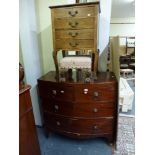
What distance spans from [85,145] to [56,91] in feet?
2.58

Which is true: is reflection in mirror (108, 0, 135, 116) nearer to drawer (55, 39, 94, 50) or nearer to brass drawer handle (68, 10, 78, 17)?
drawer (55, 39, 94, 50)

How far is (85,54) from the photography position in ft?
6.35

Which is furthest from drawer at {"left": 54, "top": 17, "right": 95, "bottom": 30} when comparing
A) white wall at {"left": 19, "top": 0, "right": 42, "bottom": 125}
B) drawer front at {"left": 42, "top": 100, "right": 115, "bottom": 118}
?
drawer front at {"left": 42, "top": 100, "right": 115, "bottom": 118}

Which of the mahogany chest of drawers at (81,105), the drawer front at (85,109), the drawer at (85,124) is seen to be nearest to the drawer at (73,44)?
the mahogany chest of drawers at (81,105)

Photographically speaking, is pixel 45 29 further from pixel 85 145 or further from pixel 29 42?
pixel 85 145

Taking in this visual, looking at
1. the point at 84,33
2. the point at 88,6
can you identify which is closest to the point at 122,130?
the point at 84,33

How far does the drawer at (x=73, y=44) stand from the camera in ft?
5.49

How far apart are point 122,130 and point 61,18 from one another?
1.64 meters

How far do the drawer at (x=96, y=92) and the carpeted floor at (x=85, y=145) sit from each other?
65cm

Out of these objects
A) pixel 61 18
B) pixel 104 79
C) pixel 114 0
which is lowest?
pixel 104 79

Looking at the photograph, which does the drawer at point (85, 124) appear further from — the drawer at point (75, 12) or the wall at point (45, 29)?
the drawer at point (75, 12)

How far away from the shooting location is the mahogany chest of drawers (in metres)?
1.71

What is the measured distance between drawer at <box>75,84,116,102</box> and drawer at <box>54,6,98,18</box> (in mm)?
721
